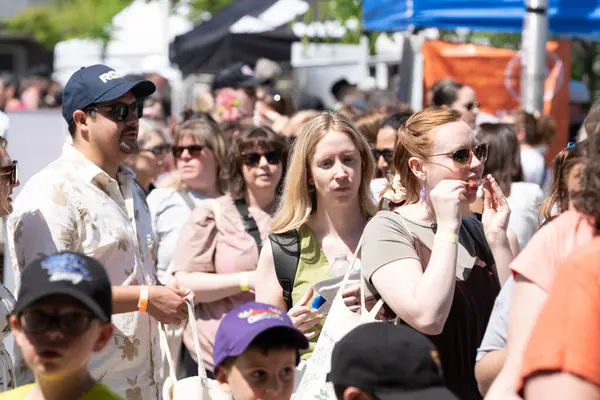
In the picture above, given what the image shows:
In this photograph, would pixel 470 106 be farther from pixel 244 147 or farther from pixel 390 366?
pixel 390 366

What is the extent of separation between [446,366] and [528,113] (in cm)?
541

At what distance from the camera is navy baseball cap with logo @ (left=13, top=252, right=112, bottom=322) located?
9.41ft

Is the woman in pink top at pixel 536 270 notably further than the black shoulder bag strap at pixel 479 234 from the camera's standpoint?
No

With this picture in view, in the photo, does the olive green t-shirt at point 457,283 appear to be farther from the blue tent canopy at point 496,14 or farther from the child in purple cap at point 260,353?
the blue tent canopy at point 496,14

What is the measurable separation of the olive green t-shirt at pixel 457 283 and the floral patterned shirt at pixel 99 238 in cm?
120

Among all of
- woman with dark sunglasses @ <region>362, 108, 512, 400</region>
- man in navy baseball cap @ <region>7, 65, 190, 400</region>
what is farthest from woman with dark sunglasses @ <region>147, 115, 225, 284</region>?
woman with dark sunglasses @ <region>362, 108, 512, 400</region>

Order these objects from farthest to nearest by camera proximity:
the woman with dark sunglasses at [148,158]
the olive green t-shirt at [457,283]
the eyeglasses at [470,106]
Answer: the eyeglasses at [470,106], the woman with dark sunglasses at [148,158], the olive green t-shirt at [457,283]

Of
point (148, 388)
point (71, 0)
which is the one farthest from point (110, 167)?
point (71, 0)

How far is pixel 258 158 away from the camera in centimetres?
625

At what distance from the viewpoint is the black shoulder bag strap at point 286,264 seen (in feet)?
15.2

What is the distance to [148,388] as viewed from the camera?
473 centimetres

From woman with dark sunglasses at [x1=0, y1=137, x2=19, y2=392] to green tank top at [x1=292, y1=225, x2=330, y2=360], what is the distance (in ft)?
3.92

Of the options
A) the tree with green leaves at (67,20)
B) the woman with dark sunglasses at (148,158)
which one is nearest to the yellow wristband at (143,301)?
the woman with dark sunglasses at (148,158)

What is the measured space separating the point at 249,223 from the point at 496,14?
4.78m
